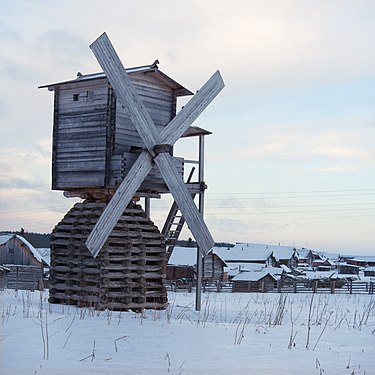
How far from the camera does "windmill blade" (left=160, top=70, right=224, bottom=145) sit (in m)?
17.3

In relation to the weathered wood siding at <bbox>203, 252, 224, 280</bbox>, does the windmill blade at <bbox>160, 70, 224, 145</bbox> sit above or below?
above

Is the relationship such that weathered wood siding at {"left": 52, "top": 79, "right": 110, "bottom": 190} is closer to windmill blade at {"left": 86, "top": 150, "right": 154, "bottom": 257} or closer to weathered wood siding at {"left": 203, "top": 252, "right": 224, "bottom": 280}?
windmill blade at {"left": 86, "top": 150, "right": 154, "bottom": 257}

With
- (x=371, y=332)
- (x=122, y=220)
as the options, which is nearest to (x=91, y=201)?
(x=122, y=220)

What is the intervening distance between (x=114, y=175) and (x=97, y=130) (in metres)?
1.22

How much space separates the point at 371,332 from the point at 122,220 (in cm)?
705

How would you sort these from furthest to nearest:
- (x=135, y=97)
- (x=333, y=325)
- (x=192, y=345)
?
(x=135, y=97)
(x=333, y=325)
(x=192, y=345)

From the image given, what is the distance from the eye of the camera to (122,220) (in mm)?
17234

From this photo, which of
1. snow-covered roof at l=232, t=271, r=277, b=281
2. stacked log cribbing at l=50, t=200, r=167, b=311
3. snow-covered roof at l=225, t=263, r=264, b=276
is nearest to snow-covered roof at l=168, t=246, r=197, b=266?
snow-covered roof at l=232, t=271, r=277, b=281

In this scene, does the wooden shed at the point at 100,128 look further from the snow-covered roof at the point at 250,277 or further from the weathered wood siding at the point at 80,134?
the snow-covered roof at the point at 250,277

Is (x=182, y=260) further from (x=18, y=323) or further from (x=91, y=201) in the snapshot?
(x=18, y=323)

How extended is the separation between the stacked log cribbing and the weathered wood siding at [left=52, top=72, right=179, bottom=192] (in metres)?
0.84

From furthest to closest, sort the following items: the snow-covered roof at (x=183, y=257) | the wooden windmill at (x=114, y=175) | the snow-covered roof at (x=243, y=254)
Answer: the snow-covered roof at (x=243, y=254) < the snow-covered roof at (x=183, y=257) < the wooden windmill at (x=114, y=175)

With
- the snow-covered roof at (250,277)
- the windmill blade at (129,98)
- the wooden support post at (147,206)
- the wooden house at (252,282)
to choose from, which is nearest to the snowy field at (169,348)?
the windmill blade at (129,98)

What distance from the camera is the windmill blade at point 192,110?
17.3 meters
